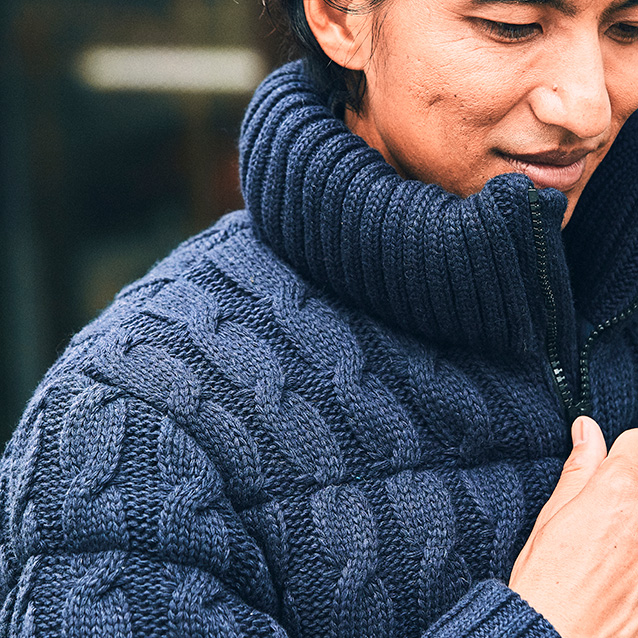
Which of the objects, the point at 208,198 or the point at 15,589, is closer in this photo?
the point at 15,589

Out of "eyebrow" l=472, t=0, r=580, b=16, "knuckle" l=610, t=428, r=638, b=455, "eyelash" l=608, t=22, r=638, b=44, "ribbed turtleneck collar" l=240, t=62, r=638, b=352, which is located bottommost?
"knuckle" l=610, t=428, r=638, b=455

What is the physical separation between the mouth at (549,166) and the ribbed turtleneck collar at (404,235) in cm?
10

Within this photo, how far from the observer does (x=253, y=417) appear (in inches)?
50.7

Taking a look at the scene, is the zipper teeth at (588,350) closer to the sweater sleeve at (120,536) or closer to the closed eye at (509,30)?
the closed eye at (509,30)

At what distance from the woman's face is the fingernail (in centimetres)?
41

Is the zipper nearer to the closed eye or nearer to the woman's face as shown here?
the woman's face

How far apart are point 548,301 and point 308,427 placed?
460 millimetres

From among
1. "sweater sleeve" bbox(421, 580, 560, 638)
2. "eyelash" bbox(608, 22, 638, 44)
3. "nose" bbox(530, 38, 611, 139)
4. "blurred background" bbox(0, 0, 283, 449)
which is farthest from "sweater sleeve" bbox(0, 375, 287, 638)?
"blurred background" bbox(0, 0, 283, 449)

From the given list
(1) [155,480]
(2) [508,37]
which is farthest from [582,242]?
(1) [155,480]

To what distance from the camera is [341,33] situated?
1506 millimetres

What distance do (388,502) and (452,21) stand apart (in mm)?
781

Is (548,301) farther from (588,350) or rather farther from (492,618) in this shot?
(492,618)

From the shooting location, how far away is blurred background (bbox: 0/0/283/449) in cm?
366

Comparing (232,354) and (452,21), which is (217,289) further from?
(452,21)
